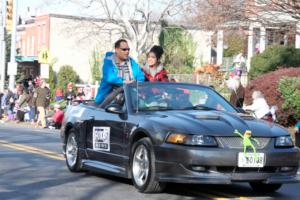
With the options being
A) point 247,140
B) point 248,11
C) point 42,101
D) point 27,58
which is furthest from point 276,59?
point 27,58

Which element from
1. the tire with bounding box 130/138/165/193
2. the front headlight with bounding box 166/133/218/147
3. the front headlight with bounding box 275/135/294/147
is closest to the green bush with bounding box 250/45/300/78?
the front headlight with bounding box 275/135/294/147

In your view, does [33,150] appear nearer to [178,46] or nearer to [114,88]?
[114,88]

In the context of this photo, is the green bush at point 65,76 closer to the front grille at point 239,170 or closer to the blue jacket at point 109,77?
the blue jacket at point 109,77

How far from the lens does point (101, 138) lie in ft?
33.5

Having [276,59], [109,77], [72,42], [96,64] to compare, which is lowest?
[109,77]

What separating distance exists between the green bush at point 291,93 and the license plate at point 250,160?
1380cm

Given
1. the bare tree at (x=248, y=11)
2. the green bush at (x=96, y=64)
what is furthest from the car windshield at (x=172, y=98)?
the green bush at (x=96, y=64)

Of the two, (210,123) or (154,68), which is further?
(154,68)

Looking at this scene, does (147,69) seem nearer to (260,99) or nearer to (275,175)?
(275,175)

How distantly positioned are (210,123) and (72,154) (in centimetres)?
330

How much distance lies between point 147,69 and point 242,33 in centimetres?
1259

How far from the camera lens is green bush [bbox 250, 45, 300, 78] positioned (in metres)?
29.3

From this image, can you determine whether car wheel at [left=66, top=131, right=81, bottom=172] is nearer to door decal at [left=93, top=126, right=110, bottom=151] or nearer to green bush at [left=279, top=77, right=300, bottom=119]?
door decal at [left=93, top=126, right=110, bottom=151]

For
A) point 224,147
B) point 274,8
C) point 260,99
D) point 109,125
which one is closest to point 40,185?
point 109,125
